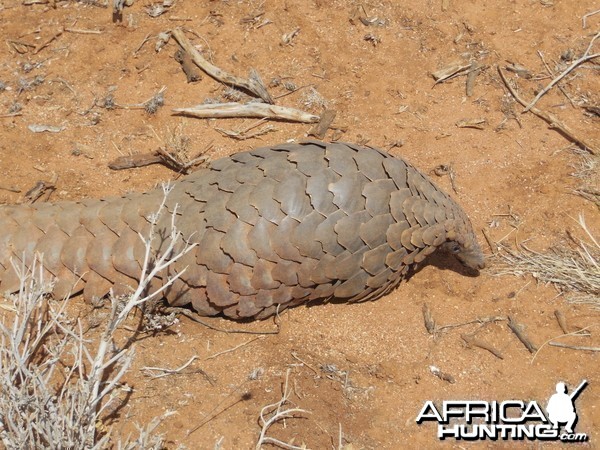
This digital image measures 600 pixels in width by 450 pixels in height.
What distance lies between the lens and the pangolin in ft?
12.1

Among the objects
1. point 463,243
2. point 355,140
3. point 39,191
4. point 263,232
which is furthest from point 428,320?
point 39,191

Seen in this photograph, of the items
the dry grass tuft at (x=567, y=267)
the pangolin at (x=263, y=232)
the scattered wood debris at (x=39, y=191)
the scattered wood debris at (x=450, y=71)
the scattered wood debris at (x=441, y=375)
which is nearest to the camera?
the pangolin at (x=263, y=232)

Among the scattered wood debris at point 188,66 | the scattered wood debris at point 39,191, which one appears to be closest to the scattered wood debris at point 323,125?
the scattered wood debris at point 188,66

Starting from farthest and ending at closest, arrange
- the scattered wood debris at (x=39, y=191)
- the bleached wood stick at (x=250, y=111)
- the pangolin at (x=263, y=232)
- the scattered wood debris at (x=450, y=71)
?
the scattered wood debris at (x=450, y=71)
the bleached wood stick at (x=250, y=111)
the scattered wood debris at (x=39, y=191)
the pangolin at (x=263, y=232)

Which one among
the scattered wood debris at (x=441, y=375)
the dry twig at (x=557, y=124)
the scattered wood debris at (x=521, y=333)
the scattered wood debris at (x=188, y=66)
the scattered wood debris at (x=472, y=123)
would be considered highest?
the dry twig at (x=557, y=124)

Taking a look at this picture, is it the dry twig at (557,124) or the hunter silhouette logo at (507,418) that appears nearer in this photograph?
the hunter silhouette logo at (507,418)

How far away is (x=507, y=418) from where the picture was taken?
3.83 metres

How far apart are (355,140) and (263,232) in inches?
70.9

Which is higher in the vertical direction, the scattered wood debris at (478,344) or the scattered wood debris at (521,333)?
the scattered wood debris at (521,333)

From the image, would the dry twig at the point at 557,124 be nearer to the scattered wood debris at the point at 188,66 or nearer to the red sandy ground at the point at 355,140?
the red sandy ground at the point at 355,140

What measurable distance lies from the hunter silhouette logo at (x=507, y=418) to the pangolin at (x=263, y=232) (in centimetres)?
90

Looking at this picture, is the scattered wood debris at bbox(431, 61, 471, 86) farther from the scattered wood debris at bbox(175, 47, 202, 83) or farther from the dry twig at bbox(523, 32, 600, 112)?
the scattered wood debris at bbox(175, 47, 202, 83)

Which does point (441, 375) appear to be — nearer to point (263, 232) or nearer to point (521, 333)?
point (521, 333)

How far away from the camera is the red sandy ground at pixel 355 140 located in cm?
378
